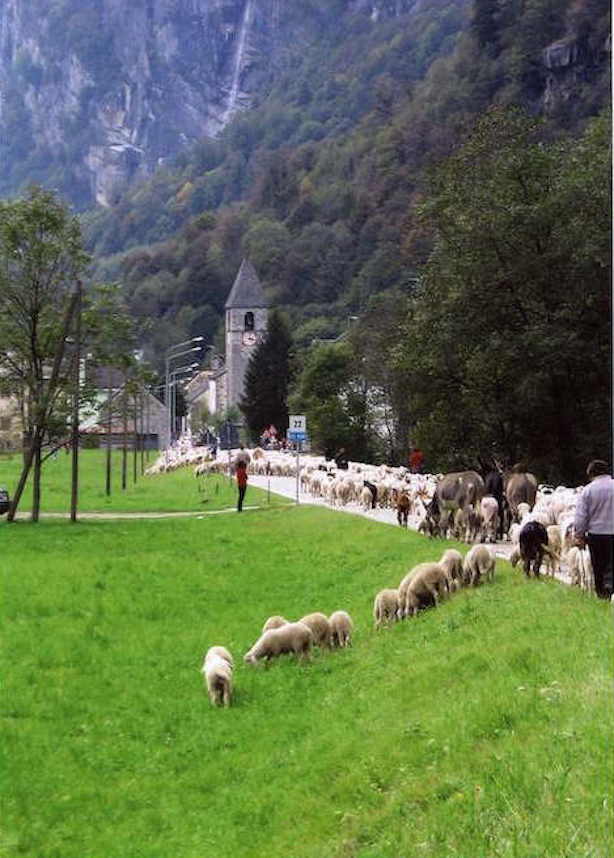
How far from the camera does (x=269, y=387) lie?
353ft

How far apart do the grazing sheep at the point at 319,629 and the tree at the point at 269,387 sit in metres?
89.6

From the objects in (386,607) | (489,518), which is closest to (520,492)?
(489,518)

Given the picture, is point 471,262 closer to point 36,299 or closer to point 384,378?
point 36,299

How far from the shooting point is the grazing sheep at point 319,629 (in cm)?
1616

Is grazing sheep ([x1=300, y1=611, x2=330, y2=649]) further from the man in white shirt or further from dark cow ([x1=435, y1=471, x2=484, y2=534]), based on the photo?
dark cow ([x1=435, y1=471, x2=484, y2=534])

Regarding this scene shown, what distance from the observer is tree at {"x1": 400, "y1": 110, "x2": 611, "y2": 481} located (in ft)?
121

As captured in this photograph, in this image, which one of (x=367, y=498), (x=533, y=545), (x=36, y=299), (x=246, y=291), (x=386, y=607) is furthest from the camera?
(x=246, y=291)

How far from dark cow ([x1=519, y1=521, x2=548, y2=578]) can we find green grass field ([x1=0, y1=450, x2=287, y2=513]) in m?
23.6

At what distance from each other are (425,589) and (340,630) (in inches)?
53.8

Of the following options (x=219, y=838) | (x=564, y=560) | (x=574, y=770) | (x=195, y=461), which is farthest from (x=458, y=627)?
(x=195, y=461)

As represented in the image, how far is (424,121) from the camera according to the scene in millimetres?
129375

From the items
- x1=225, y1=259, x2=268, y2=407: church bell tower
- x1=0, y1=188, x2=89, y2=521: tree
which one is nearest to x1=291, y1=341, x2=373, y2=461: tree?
x1=0, y1=188, x2=89, y2=521: tree

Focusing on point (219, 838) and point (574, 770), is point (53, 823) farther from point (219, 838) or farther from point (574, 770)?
point (574, 770)

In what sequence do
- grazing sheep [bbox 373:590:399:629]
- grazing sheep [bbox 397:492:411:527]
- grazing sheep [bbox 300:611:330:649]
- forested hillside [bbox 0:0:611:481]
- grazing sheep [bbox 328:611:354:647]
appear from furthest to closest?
forested hillside [bbox 0:0:611:481]
grazing sheep [bbox 397:492:411:527]
grazing sheep [bbox 373:590:399:629]
grazing sheep [bbox 328:611:354:647]
grazing sheep [bbox 300:611:330:649]
